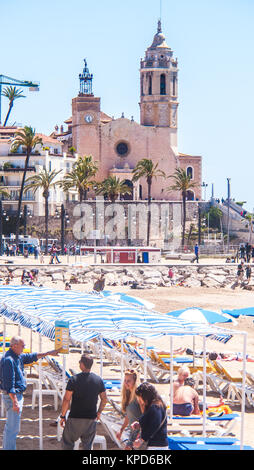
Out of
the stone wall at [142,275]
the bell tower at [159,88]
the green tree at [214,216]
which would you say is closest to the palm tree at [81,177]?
the bell tower at [159,88]

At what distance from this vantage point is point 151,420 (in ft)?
27.2

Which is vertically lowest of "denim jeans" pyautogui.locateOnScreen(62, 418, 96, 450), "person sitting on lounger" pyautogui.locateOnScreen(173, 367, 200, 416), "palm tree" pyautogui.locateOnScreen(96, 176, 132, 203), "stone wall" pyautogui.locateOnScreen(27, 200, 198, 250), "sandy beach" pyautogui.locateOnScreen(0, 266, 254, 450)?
"sandy beach" pyautogui.locateOnScreen(0, 266, 254, 450)

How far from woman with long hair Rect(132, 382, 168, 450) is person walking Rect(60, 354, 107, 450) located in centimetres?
71

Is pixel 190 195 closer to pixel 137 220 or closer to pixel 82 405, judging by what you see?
pixel 137 220

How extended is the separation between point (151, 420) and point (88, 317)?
3.48 m

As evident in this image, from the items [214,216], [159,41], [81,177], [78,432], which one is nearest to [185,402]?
[78,432]

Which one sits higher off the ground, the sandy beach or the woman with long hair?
the woman with long hair

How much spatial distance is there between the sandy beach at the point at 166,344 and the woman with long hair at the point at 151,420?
2.53m

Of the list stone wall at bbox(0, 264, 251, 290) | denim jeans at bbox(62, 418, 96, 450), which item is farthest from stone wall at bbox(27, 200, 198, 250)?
denim jeans at bbox(62, 418, 96, 450)

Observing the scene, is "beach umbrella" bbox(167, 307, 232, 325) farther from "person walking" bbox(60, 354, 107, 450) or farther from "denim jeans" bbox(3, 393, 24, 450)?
"person walking" bbox(60, 354, 107, 450)

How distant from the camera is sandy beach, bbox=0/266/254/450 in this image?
37.7 feet

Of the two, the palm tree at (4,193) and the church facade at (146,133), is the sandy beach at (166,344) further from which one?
the church facade at (146,133)
